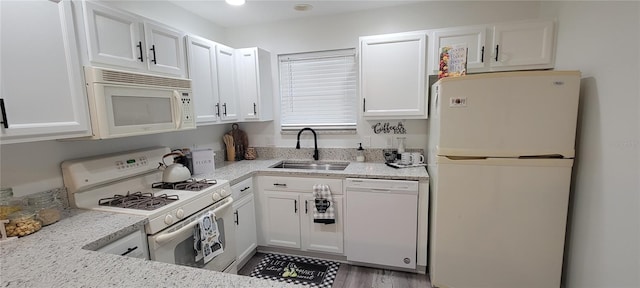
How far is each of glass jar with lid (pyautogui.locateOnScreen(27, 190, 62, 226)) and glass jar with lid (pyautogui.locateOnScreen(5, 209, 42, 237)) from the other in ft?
0.11

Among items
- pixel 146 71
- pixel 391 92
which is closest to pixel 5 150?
pixel 146 71

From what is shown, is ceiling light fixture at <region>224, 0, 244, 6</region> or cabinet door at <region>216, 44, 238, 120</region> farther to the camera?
cabinet door at <region>216, 44, 238, 120</region>

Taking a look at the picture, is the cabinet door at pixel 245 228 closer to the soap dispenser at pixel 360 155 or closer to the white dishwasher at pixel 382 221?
the white dishwasher at pixel 382 221

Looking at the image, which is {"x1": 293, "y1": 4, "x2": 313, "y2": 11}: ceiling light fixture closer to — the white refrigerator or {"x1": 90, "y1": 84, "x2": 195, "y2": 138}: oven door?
{"x1": 90, "y1": 84, "x2": 195, "y2": 138}: oven door

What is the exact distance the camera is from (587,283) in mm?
1664

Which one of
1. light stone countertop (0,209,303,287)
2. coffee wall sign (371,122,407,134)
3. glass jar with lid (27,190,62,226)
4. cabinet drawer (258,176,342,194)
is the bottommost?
cabinet drawer (258,176,342,194)

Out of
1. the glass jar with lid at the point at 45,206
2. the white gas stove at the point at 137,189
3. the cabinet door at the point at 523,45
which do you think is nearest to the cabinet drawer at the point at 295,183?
the white gas stove at the point at 137,189

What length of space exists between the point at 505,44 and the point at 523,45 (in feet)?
0.42

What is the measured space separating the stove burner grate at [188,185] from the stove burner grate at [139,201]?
0.18m

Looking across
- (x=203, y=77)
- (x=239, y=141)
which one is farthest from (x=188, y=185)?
(x=239, y=141)

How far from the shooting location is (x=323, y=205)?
2.40 m

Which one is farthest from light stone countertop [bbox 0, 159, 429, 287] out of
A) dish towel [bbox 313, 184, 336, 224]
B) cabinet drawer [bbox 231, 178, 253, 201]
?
dish towel [bbox 313, 184, 336, 224]

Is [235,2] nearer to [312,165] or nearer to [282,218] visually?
[312,165]

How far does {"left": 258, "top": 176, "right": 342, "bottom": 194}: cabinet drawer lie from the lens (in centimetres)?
242
